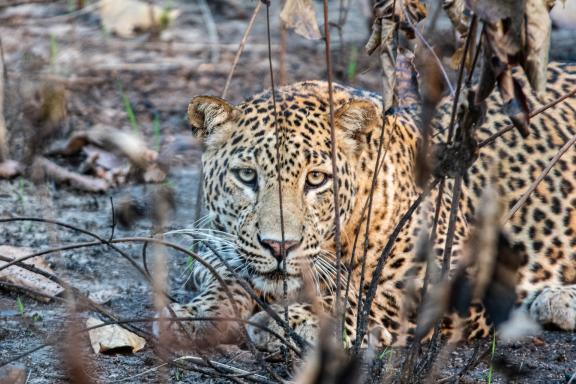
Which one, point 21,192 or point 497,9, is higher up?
point 497,9

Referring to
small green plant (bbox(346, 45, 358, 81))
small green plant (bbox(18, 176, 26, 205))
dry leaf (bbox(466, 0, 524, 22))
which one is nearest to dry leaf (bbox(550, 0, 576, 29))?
small green plant (bbox(346, 45, 358, 81))

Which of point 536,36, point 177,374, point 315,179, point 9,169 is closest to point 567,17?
point 9,169

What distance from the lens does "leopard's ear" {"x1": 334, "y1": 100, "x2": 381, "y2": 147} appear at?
4789 mm

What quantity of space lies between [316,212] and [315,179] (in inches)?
6.1

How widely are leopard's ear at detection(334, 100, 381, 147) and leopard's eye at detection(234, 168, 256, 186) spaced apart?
462 mm

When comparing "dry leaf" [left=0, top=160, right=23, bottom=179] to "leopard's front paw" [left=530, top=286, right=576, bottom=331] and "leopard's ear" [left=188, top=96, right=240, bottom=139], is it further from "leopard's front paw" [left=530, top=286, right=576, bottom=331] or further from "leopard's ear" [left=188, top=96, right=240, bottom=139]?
"leopard's front paw" [left=530, top=286, right=576, bottom=331]

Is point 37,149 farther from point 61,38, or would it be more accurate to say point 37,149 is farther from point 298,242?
point 61,38

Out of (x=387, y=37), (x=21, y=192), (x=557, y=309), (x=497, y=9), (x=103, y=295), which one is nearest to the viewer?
(x=497, y=9)

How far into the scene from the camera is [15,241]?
19.8 feet

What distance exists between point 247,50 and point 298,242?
234 inches

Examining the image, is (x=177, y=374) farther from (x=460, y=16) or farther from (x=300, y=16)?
(x=460, y=16)

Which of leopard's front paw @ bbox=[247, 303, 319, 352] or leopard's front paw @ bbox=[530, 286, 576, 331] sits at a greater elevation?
leopard's front paw @ bbox=[247, 303, 319, 352]

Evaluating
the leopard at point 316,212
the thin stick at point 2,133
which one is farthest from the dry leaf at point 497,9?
the thin stick at point 2,133

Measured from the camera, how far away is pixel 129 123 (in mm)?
8578
